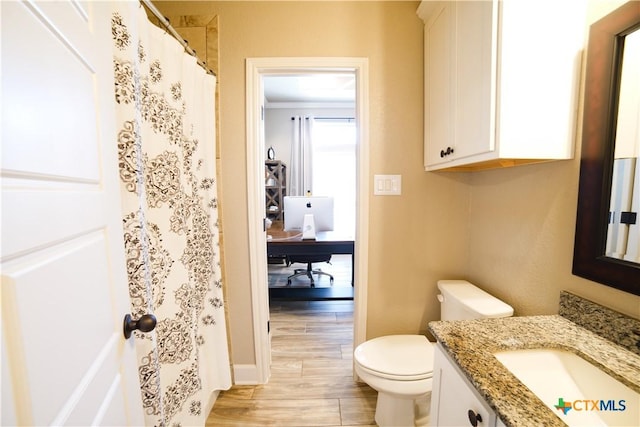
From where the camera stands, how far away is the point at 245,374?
1.75 meters

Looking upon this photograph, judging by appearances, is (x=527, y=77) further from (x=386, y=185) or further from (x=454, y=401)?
(x=454, y=401)

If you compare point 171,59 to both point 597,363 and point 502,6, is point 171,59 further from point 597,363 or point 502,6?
point 597,363

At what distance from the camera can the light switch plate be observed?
5.30 ft

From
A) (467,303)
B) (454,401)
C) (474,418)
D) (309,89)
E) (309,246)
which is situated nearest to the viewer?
(474,418)

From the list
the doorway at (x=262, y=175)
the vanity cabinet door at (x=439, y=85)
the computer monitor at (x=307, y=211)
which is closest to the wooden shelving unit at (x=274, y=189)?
the computer monitor at (x=307, y=211)

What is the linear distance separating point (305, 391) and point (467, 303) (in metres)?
1.18

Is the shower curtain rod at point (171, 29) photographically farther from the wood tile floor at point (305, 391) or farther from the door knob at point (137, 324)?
the wood tile floor at point (305, 391)

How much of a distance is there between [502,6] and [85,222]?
1448mm

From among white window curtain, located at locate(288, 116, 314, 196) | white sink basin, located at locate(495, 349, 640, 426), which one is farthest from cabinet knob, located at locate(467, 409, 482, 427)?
white window curtain, located at locate(288, 116, 314, 196)

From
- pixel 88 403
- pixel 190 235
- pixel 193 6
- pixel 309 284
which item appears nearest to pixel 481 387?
pixel 88 403

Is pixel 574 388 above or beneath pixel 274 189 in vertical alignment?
beneath

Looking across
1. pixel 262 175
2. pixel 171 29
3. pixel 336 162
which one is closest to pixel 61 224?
pixel 171 29

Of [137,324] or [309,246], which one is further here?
[309,246]

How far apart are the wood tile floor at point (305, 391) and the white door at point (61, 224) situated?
1079 millimetres
